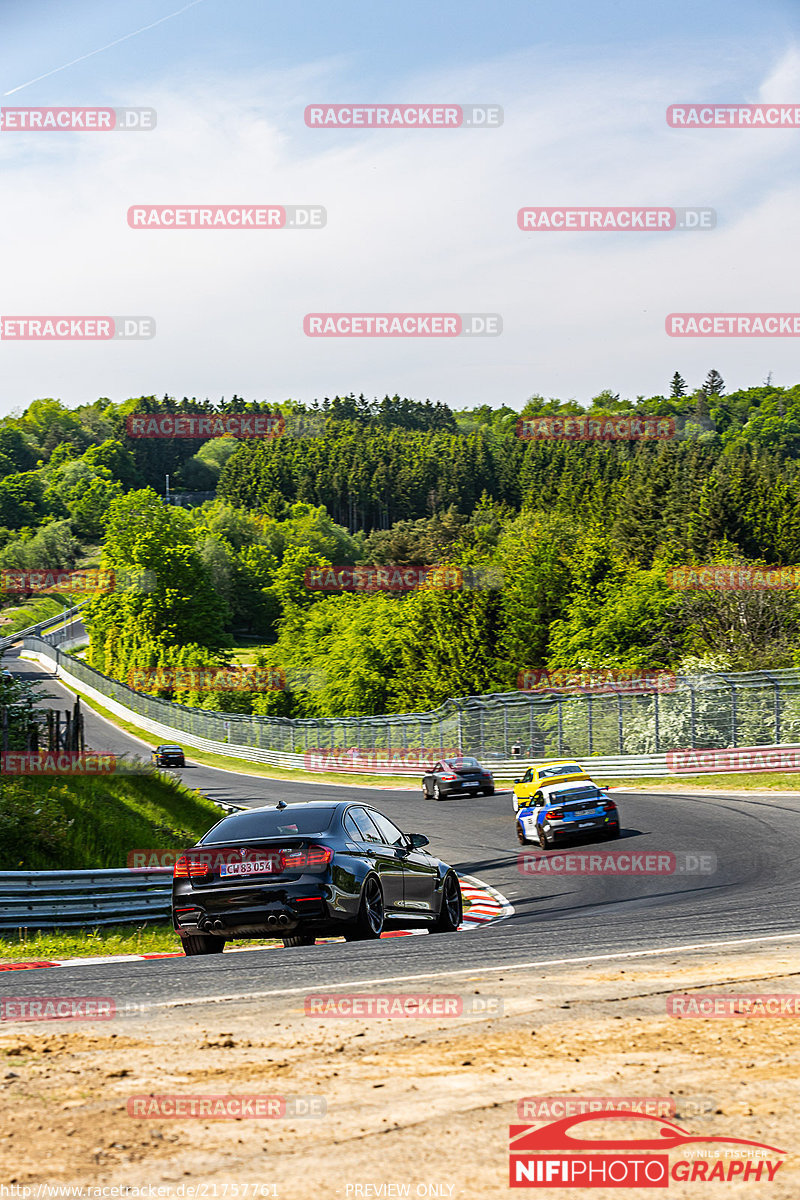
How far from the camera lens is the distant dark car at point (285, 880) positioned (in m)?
9.91

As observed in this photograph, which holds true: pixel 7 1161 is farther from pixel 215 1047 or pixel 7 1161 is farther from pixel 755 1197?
pixel 755 1197

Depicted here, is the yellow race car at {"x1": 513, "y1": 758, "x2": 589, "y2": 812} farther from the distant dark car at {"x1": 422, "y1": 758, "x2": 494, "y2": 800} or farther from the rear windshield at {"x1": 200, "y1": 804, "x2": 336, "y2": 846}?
the rear windshield at {"x1": 200, "y1": 804, "x2": 336, "y2": 846}

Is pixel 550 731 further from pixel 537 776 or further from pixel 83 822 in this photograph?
pixel 83 822

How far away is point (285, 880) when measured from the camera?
32.6ft

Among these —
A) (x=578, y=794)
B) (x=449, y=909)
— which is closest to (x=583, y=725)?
(x=578, y=794)

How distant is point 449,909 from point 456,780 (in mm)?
23627

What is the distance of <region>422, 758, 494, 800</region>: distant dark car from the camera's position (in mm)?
36094

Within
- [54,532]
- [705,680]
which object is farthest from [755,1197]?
[54,532]

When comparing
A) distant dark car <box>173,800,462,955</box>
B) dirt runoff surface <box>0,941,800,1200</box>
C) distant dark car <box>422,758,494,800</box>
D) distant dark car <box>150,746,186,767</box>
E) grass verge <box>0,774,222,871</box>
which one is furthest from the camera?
distant dark car <box>150,746,186,767</box>

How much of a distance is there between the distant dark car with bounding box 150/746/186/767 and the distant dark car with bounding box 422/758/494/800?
25.4 meters

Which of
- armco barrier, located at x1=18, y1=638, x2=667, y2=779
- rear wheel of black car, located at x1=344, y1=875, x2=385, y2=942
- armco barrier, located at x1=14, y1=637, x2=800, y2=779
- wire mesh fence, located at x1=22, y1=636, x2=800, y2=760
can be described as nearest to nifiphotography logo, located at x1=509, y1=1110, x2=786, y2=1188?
rear wheel of black car, located at x1=344, y1=875, x2=385, y2=942

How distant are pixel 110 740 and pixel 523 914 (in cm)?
5905

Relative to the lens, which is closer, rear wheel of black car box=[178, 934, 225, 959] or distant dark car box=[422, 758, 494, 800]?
rear wheel of black car box=[178, 934, 225, 959]

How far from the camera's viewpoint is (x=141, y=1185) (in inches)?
164
